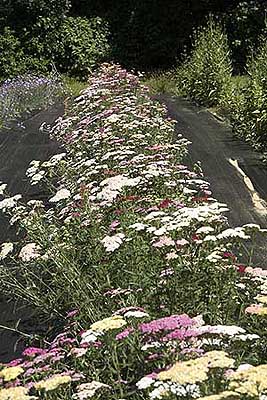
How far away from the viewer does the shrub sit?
63.6ft

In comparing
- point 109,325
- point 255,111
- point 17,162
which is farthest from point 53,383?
point 255,111

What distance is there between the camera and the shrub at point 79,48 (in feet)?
63.6

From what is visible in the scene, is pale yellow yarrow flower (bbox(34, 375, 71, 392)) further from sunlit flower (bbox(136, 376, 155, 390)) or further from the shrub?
the shrub

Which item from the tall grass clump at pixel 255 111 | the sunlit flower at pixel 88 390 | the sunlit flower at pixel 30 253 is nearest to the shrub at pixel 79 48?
the tall grass clump at pixel 255 111

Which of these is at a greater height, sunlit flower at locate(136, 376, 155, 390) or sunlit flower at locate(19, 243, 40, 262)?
sunlit flower at locate(136, 376, 155, 390)

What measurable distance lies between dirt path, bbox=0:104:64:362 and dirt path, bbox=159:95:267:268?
1.47 m

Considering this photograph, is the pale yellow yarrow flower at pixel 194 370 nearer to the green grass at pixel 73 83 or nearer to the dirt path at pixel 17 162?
the dirt path at pixel 17 162

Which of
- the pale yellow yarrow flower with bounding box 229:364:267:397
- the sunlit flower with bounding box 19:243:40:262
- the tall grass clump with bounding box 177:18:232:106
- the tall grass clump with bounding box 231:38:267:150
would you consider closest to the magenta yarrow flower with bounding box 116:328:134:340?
the pale yellow yarrow flower with bounding box 229:364:267:397

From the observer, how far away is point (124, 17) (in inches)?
805

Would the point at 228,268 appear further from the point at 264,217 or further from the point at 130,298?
the point at 264,217

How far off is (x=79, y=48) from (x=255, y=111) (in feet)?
37.8

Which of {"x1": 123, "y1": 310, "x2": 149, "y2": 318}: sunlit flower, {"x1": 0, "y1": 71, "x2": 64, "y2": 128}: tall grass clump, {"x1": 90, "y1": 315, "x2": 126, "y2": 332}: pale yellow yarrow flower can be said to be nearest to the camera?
{"x1": 90, "y1": 315, "x2": 126, "y2": 332}: pale yellow yarrow flower

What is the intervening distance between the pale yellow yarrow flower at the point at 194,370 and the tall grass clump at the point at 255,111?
6.38 meters

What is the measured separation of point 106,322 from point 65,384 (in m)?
0.22
